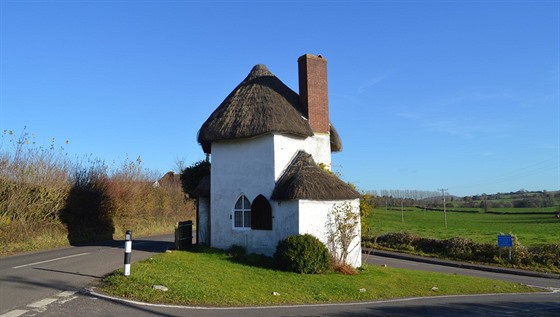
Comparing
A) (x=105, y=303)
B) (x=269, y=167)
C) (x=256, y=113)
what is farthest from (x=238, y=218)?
(x=105, y=303)

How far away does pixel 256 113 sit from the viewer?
1748cm

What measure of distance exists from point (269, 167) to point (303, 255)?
3899mm

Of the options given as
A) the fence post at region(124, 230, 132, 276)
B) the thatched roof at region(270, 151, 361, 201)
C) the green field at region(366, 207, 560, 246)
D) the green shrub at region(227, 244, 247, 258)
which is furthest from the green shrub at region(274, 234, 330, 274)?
the green field at region(366, 207, 560, 246)

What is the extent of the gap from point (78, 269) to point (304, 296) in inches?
264

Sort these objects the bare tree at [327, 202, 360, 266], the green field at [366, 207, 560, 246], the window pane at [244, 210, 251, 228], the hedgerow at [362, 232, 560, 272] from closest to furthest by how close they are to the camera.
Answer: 1. the bare tree at [327, 202, 360, 266]
2. the window pane at [244, 210, 251, 228]
3. the hedgerow at [362, 232, 560, 272]
4. the green field at [366, 207, 560, 246]

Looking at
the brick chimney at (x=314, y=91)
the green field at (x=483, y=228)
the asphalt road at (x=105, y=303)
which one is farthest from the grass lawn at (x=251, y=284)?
the green field at (x=483, y=228)

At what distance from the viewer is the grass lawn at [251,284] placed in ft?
31.8

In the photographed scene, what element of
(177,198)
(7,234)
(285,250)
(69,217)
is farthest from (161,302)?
(177,198)

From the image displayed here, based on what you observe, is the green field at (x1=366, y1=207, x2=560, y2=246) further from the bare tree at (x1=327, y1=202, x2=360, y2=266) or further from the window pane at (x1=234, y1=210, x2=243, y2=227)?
the window pane at (x1=234, y1=210, x2=243, y2=227)

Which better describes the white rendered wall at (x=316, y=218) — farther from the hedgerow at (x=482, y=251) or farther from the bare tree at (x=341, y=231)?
the hedgerow at (x=482, y=251)

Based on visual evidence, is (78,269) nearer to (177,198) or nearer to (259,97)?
(259,97)

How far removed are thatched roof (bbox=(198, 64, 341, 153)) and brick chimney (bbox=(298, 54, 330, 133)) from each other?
0.47 metres

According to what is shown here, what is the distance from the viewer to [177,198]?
127ft

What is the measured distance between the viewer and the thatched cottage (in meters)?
15.8
